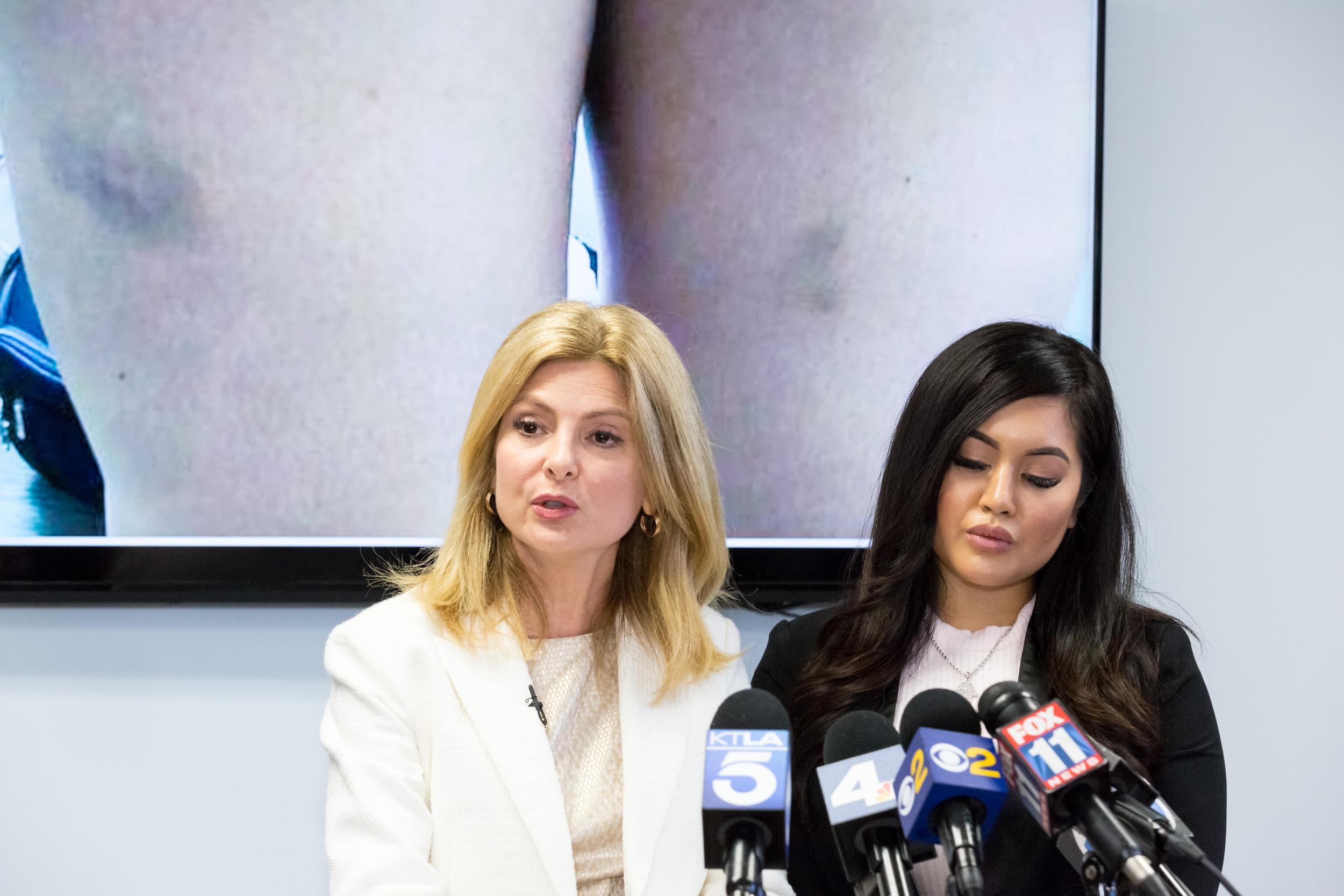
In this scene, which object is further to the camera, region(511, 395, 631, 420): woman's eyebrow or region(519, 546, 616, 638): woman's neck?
region(519, 546, 616, 638): woman's neck

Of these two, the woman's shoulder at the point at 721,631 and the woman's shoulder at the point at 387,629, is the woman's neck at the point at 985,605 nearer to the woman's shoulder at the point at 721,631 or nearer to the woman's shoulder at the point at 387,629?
the woman's shoulder at the point at 721,631

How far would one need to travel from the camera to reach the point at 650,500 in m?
1.74

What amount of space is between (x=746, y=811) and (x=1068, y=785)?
0.86 ft

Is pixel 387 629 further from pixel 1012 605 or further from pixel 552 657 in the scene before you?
pixel 1012 605

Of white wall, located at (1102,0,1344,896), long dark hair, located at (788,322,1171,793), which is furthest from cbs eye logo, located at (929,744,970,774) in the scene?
white wall, located at (1102,0,1344,896)

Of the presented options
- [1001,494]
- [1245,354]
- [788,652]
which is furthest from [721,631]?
[1245,354]

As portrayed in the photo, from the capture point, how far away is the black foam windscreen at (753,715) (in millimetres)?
1007

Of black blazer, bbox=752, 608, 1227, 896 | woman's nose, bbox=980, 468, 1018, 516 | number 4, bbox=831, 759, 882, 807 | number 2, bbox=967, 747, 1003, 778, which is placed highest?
woman's nose, bbox=980, 468, 1018, 516

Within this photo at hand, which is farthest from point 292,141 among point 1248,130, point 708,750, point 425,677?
point 1248,130

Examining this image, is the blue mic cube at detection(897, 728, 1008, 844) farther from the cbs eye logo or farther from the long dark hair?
the long dark hair

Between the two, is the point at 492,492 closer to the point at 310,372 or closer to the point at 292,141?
the point at 310,372

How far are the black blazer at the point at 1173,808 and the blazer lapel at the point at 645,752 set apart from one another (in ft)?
0.68

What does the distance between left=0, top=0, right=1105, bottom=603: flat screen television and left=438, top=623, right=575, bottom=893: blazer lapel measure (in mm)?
575

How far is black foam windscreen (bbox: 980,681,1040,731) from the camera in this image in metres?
0.96
